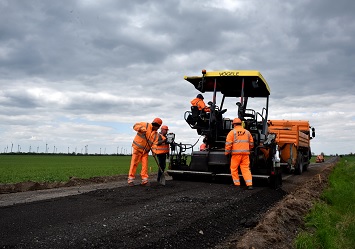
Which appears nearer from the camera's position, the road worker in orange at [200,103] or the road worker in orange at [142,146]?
the road worker in orange at [142,146]

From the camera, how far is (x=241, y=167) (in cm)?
1003

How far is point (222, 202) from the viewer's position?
7668mm

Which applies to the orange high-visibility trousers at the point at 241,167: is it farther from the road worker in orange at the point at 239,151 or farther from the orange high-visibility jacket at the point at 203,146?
the orange high-visibility jacket at the point at 203,146

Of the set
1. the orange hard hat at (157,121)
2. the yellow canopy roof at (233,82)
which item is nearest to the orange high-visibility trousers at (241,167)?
the yellow canopy roof at (233,82)

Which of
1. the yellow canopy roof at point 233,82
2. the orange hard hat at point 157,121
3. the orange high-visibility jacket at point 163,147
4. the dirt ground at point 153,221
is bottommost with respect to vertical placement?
the dirt ground at point 153,221

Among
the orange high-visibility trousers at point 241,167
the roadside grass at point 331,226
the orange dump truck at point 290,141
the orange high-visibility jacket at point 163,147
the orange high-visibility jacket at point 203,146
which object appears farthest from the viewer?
the orange dump truck at point 290,141

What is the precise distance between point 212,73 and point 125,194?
15.6 ft

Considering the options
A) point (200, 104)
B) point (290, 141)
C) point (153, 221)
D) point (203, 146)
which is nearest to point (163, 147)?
point (203, 146)

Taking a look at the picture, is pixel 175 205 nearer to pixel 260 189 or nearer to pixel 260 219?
pixel 260 219

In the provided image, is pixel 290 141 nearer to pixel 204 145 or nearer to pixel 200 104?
pixel 204 145

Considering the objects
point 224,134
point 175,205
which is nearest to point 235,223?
point 175,205

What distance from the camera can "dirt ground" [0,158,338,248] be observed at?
15.2ft

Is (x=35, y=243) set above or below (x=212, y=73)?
below

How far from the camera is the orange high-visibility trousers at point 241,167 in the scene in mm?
9898
